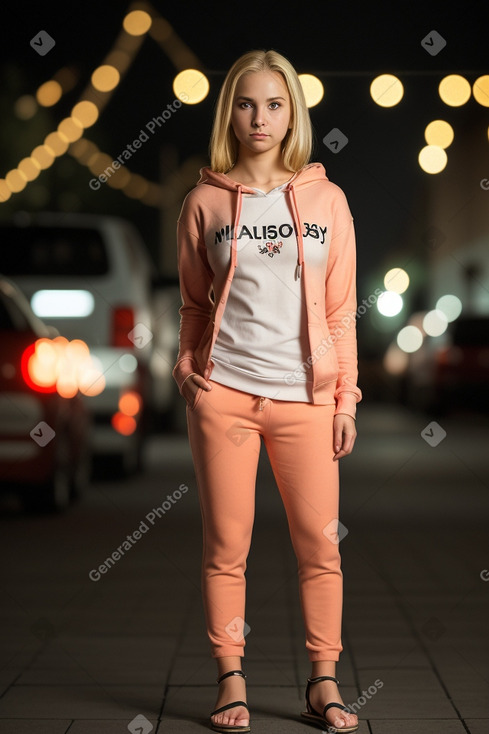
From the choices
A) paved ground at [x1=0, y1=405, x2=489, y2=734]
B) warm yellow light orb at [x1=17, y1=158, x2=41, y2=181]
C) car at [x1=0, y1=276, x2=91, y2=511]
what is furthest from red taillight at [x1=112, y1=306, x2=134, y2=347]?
warm yellow light orb at [x1=17, y1=158, x2=41, y2=181]

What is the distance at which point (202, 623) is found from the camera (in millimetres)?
6105

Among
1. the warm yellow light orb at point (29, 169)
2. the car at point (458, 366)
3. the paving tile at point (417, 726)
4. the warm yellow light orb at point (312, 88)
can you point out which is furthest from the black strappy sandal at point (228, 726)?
the warm yellow light orb at point (29, 169)

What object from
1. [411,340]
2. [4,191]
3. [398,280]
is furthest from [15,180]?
[398,280]

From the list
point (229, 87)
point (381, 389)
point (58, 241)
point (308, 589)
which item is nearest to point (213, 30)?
point (229, 87)

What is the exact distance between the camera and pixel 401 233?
8162cm

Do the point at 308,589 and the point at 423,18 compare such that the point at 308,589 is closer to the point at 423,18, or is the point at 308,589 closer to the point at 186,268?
the point at 186,268

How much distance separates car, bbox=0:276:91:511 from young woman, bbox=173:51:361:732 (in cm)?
520

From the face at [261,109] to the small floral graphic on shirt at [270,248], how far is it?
31cm

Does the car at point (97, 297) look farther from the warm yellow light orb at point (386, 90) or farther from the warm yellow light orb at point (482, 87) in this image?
the warm yellow light orb at point (482, 87)

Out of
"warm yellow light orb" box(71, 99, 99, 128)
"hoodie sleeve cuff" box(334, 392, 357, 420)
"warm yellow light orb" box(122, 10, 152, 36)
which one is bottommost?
"hoodie sleeve cuff" box(334, 392, 357, 420)

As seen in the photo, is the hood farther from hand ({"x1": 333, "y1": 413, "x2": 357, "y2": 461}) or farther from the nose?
hand ({"x1": 333, "y1": 413, "x2": 357, "y2": 461})

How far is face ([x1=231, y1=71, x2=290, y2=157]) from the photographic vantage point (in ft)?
14.1

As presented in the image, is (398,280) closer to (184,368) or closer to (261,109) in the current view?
Result: (184,368)

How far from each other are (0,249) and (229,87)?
8378 mm
